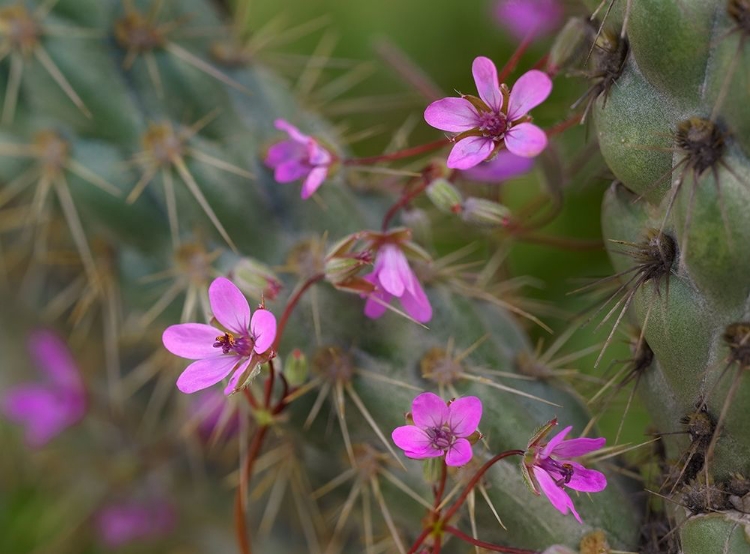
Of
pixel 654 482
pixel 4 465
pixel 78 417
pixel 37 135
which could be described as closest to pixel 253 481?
pixel 78 417

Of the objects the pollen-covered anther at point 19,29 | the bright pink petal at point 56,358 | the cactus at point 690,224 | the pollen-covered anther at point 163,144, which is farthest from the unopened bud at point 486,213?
the bright pink petal at point 56,358

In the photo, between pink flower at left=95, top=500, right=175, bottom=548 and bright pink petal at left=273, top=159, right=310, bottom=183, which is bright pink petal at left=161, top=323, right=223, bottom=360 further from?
pink flower at left=95, top=500, right=175, bottom=548

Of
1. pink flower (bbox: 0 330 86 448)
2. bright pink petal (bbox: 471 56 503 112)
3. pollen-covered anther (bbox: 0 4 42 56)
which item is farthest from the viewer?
pink flower (bbox: 0 330 86 448)

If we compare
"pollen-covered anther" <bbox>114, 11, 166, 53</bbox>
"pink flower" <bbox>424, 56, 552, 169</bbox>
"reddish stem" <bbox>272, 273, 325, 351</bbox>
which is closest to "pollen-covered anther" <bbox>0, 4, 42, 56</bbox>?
"pollen-covered anther" <bbox>114, 11, 166, 53</bbox>

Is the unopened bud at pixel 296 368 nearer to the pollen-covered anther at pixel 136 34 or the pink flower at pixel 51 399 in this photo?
the pollen-covered anther at pixel 136 34

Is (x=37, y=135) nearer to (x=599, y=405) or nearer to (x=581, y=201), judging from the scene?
(x=599, y=405)

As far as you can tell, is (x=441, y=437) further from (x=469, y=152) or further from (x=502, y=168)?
(x=502, y=168)
